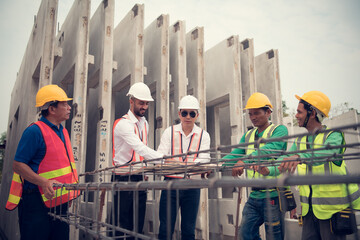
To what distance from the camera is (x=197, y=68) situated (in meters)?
6.79

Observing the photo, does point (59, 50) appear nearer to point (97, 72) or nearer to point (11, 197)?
point (97, 72)

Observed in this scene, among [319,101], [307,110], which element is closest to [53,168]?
[307,110]

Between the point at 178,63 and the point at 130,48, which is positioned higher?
the point at 130,48

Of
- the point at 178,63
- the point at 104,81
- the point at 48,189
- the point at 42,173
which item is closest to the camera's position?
the point at 48,189

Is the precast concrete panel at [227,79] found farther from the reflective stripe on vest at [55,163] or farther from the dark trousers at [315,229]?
the reflective stripe on vest at [55,163]

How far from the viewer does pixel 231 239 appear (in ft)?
21.3

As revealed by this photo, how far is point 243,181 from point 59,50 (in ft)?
17.6

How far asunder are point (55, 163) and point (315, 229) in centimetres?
251

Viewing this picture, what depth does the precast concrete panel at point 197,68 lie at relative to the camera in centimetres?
661

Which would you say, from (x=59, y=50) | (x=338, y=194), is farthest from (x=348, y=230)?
(x=59, y=50)

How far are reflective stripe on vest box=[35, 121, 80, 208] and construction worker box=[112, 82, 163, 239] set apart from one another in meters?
0.53

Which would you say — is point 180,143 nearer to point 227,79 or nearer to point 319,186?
point 319,186

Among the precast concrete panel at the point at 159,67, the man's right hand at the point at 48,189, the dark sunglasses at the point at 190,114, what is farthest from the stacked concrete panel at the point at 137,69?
the man's right hand at the point at 48,189

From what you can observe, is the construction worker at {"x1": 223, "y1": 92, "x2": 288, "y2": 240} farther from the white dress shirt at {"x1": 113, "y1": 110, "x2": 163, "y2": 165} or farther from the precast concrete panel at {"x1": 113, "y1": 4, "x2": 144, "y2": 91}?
the precast concrete panel at {"x1": 113, "y1": 4, "x2": 144, "y2": 91}
